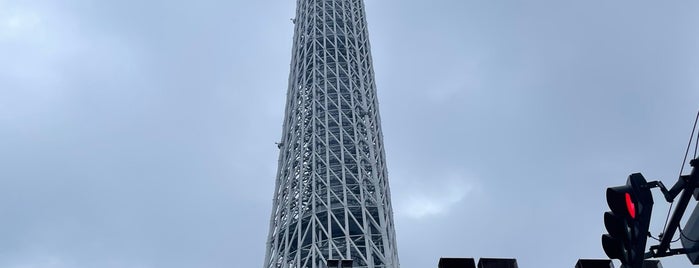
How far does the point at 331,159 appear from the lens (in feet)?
206

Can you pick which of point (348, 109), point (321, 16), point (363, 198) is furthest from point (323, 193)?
point (321, 16)

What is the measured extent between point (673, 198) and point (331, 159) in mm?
53219

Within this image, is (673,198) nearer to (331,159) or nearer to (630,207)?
(630,207)

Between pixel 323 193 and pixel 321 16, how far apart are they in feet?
90.1

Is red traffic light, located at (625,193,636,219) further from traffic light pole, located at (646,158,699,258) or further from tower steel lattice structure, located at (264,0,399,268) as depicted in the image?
tower steel lattice structure, located at (264,0,399,268)

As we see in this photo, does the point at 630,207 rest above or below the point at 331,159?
below

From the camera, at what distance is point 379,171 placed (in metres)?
62.9

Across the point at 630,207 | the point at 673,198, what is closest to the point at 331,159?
the point at 673,198

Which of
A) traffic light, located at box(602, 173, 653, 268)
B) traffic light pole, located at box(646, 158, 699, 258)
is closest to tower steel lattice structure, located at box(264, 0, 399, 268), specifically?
traffic light pole, located at box(646, 158, 699, 258)

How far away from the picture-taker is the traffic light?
31.0 feet

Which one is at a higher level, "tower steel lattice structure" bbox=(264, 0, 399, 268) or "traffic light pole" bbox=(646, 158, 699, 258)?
"tower steel lattice structure" bbox=(264, 0, 399, 268)

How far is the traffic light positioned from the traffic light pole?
30 centimetres

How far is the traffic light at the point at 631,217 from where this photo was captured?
9461 mm

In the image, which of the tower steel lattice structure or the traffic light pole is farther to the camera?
the tower steel lattice structure
